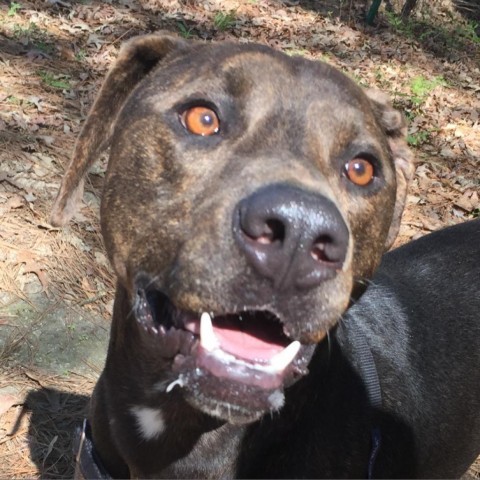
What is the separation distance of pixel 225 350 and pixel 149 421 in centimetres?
84

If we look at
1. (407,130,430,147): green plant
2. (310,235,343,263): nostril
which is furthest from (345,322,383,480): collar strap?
(407,130,430,147): green plant

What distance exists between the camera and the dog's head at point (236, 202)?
7.41 ft

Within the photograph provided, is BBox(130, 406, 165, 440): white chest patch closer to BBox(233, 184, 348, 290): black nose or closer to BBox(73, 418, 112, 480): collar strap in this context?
BBox(73, 418, 112, 480): collar strap

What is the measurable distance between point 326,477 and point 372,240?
41.6 inches

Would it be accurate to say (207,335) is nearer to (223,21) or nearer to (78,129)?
(78,129)

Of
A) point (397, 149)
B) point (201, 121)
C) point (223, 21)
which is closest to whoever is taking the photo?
point (201, 121)

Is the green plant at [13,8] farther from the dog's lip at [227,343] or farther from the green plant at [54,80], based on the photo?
the dog's lip at [227,343]

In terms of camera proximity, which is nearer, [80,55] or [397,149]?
[397,149]

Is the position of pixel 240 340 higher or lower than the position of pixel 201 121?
lower

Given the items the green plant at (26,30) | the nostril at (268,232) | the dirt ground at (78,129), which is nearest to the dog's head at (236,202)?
the nostril at (268,232)

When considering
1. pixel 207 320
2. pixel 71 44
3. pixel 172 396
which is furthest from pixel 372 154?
pixel 71 44

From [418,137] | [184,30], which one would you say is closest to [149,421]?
[418,137]

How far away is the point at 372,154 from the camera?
10.0 ft

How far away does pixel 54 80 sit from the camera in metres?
7.52
